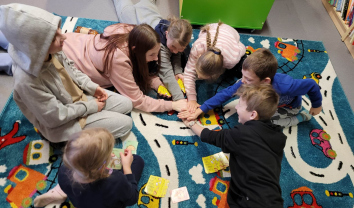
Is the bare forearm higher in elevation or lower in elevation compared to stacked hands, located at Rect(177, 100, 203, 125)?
lower

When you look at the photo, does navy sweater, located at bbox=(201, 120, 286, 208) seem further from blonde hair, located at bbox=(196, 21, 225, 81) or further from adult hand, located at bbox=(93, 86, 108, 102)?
adult hand, located at bbox=(93, 86, 108, 102)

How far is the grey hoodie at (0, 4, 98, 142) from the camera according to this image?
1000 millimetres

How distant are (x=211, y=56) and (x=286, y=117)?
75 centimetres

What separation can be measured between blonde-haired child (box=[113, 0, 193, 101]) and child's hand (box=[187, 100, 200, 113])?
0.08 m

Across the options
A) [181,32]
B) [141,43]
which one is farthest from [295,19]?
[141,43]

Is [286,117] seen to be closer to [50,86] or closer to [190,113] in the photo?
[190,113]

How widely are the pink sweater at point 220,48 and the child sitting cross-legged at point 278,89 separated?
0.63ft

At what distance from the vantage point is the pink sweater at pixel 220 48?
5.75ft

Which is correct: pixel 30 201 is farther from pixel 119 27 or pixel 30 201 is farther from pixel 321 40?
pixel 321 40

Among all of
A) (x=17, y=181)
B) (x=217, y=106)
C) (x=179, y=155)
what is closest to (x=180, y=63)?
(x=217, y=106)

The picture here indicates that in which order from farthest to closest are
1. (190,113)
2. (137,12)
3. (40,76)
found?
(137,12) < (190,113) < (40,76)

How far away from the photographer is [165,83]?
1866 mm

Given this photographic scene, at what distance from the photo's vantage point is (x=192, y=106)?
1796 mm

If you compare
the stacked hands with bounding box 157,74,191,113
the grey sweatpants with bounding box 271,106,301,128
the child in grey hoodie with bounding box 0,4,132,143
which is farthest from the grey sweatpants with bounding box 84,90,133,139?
the grey sweatpants with bounding box 271,106,301,128
